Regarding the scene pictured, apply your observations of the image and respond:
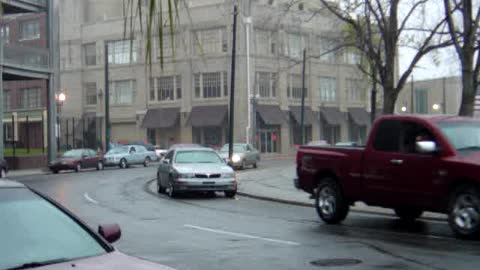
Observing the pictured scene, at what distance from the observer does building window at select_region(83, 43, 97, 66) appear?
7369cm

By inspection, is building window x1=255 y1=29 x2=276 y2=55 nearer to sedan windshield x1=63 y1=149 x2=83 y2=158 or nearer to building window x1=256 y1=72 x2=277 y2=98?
building window x1=256 y1=72 x2=277 y2=98

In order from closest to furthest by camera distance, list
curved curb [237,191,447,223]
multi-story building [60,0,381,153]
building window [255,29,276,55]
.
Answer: curved curb [237,191,447,223] < multi-story building [60,0,381,153] < building window [255,29,276,55]

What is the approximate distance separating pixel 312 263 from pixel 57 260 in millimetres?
5512

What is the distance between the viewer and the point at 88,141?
7331cm

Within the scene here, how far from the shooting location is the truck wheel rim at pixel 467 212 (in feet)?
36.9

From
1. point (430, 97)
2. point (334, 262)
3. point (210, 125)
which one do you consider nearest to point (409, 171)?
point (334, 262)

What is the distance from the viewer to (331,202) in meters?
14.2

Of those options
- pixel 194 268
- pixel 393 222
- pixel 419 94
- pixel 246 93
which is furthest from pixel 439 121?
pixel 419 94

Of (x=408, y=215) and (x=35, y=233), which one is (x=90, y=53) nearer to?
(x=408, y=215)

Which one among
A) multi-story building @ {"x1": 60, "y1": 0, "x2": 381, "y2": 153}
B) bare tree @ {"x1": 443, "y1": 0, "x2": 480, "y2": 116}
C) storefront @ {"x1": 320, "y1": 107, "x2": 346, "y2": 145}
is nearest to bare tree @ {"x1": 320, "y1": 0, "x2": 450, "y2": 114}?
bare tree @ {"x1": 443, "y1": 0, "x2": 480, "y2": 116}

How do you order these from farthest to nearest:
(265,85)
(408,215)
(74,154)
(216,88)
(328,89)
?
(328,89)
(265,85)
(216,88)
(74,154)
(408,215)

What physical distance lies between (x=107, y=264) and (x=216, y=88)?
61.9 metres

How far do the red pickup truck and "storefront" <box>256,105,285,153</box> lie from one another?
5051 centimetres

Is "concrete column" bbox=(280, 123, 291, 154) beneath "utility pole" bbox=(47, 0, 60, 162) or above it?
beneath
